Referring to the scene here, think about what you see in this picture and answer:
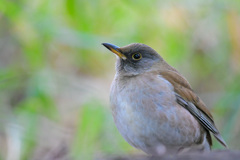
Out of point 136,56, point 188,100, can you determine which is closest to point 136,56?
point 136,56

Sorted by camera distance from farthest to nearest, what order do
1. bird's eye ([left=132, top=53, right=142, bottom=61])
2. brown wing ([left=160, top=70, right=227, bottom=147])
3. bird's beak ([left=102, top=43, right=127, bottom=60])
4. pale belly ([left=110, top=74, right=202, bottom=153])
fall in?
1. bird's eye ([left=132, top=53, right=142, bottom=61])
2. bird's beak ([left=102, top=43, right=127, bottom=60])
3. brown wing ([left=160, top=70, right=227, bottom=147])
4. pale belly ([left=110, top=74, right=202, bottom=153])

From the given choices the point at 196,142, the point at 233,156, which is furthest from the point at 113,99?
the point at 233,156

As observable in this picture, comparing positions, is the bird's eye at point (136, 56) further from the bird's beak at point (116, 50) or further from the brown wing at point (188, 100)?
the brown wing at point (188, 100)

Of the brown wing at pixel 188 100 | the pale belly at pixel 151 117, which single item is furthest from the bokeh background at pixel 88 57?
the brown wing at pixel 188 100

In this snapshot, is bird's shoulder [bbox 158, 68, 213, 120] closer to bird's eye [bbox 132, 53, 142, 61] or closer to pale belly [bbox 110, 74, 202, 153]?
pale belly [bbox 110, 74, 202, 153]

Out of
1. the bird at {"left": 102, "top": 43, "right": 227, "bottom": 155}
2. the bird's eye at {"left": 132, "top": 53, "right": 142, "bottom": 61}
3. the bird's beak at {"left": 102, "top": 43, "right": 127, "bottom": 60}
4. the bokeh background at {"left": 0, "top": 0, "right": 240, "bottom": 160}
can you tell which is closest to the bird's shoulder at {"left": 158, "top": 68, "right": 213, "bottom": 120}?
the bird at {"left": 102, "top": 43, "right": 227, "bottom": 155}

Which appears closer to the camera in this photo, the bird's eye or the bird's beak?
the bird's beak

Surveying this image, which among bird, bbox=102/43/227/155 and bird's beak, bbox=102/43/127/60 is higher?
bird's beak, bbox=102/43/127/60
